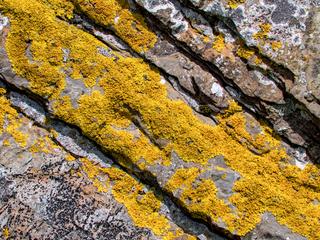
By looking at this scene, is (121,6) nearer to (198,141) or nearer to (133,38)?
(133,38)

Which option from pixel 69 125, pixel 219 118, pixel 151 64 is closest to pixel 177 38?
pixel 151 64

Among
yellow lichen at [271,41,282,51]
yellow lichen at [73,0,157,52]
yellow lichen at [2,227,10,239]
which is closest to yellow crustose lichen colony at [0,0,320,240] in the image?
yellow lichen at [73,0,157,52]

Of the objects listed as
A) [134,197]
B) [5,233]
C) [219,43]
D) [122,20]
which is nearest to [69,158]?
[134,197]

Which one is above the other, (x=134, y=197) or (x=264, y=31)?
(x=264, y=31)

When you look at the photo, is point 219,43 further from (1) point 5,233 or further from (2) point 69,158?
(1) point 5,233

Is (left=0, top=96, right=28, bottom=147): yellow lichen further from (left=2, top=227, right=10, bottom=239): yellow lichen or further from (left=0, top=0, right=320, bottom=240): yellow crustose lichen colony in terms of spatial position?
(left=2, top=227, right=10, bottom=239): yellow lichen
